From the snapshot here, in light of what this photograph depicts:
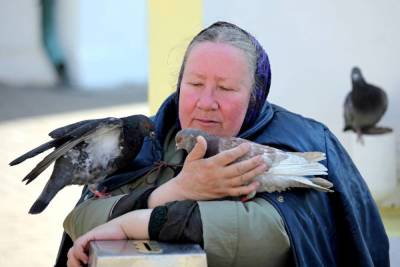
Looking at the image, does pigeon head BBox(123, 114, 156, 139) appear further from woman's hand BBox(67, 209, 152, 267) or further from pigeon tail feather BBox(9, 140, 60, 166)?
woman's hand BBox(67, 209, 152, 267)

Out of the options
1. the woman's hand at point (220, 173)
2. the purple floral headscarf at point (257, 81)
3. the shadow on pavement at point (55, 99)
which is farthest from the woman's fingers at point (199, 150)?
the shadow on pavement at point (55, 99)

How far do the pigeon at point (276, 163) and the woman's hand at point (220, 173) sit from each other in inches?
1.2

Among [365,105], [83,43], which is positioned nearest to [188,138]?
[365,105]

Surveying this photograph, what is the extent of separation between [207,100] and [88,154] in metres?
0.46

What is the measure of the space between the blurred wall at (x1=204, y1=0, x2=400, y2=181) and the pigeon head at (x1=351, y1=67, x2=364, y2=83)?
3 cm

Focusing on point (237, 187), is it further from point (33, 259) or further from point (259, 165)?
point (33, 259)

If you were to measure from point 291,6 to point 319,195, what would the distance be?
7.36ft

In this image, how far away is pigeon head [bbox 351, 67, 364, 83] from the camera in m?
4.59

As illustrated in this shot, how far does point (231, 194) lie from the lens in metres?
2.37

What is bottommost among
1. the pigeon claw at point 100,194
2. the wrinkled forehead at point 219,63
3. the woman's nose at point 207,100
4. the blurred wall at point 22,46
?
the blurred wall at point 22,46

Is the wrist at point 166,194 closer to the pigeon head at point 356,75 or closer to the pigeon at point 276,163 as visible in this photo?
the pigeon at point 276,163

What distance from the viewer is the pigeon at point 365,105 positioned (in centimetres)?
458

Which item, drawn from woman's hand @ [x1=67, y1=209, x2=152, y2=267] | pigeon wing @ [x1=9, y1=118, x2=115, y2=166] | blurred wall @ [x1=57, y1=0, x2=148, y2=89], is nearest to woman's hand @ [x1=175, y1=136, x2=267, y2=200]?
woman's hand @ [x1=67, y1=209, x2=152, y2=267]

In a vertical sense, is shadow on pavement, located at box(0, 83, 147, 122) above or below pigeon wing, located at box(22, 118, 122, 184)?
below
